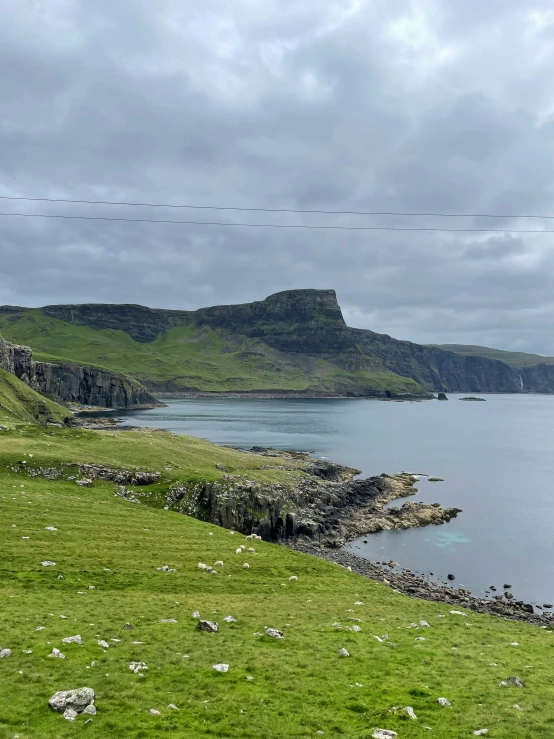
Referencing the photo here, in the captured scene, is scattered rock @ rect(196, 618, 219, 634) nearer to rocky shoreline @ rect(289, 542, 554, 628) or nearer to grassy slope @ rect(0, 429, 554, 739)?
grassy slope @ rect(0, 429, 554, 739)

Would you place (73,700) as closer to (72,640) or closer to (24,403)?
(72,640)

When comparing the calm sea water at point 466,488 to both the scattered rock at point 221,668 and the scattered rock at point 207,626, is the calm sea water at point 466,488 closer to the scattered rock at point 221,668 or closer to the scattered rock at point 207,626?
the scattered rock at point 207,626

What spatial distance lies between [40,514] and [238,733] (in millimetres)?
29557

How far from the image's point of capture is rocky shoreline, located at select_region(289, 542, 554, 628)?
40031 mm

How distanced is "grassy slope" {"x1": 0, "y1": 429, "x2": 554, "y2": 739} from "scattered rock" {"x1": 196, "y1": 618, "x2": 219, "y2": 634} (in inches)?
13.9

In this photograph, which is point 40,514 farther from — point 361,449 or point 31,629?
point 361,449

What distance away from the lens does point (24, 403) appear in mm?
122438

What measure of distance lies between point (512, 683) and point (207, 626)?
1222 cm

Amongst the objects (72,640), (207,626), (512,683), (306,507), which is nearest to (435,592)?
(306,507)

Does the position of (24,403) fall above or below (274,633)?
above

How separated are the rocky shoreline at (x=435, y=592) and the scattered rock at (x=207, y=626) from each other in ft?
79.8

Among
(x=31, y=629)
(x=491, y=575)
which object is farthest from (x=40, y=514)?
(x=491, y=575)

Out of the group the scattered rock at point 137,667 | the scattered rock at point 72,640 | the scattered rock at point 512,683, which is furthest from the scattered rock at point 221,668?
the scattered rock at point 512,683

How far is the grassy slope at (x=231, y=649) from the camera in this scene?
14016mm
